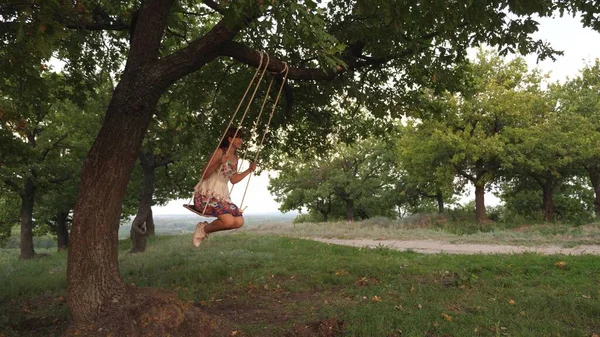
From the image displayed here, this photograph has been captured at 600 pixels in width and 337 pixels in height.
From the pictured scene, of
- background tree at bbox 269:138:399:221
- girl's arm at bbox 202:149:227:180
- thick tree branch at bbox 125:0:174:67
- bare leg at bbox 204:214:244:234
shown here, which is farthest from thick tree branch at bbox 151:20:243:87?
background tree at bbox 269:138:399:221

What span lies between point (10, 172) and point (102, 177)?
17.9 m

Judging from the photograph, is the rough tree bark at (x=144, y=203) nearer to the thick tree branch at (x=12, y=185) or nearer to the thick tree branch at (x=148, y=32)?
the thick tree branch at (x=12, y=185)

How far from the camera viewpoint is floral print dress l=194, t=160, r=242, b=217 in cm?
557

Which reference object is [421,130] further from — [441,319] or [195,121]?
[441,319]

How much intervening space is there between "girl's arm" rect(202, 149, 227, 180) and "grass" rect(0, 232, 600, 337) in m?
2.07

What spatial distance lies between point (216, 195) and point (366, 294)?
3316mm

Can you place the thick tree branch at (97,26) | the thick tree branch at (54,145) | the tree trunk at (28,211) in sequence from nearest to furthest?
the thick tree branch at (97,26)
the thick tree branch at (54,145)
the tree trunk at (28,211)

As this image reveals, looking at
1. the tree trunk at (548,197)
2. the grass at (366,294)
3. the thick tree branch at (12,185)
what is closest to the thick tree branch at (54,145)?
the thick tree branch at (12,185)

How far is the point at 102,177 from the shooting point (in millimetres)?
5289

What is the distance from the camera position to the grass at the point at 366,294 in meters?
5.45

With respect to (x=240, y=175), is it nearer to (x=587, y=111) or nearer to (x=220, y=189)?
(x=220, y=189)

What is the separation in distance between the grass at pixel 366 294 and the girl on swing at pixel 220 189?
4.62 feet

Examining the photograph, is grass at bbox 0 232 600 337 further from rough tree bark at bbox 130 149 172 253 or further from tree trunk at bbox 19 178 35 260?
tree trunk at bbox 19 178 35 260

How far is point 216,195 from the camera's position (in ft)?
18.4
